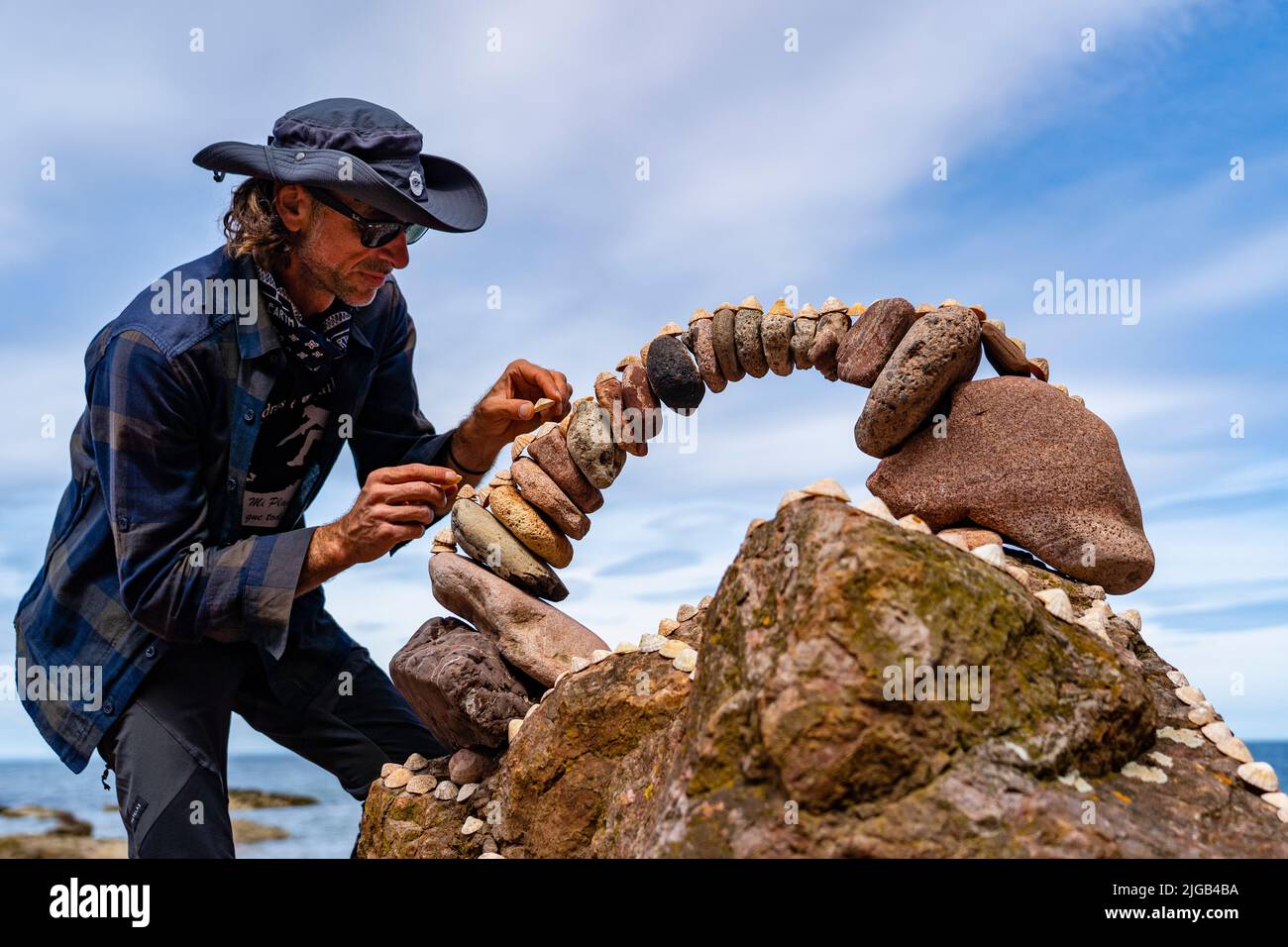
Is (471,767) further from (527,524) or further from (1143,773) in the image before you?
(1143,773)

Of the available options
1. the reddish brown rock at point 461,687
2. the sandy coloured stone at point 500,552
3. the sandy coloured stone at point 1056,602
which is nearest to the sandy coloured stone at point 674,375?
the sandy coloured stone at point 500,552

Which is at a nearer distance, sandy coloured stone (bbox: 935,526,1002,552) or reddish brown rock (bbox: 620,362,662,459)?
sandy coloured stone (bbox: 935,526,1002,552)

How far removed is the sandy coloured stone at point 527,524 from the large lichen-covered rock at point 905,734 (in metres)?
2.04

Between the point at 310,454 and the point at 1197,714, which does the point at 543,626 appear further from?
the point at 1197,714

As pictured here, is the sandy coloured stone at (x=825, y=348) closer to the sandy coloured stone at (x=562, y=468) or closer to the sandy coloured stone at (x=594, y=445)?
the sandy coloured stone at (x=594, y=445)

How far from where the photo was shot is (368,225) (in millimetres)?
4660

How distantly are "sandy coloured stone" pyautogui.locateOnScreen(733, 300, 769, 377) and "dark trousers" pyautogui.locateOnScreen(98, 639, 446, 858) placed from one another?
245cm

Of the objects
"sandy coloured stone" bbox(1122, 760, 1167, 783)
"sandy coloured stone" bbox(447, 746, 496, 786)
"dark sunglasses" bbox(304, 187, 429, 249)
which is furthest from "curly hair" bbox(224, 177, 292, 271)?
"sandy coloured stone" bbox(1122, 760, 1167, 783)

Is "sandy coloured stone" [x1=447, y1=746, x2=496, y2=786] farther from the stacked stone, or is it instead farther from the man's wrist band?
the man's wrist band

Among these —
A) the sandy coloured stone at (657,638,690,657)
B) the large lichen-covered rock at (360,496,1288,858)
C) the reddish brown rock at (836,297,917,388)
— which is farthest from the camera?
the reddish brown rock at (836,297,917,388)

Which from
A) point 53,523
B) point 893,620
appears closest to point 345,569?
point 53,523

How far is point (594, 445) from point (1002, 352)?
1947 mm

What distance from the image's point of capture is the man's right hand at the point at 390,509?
417 centimetres

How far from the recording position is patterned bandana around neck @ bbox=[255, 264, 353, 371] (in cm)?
479
